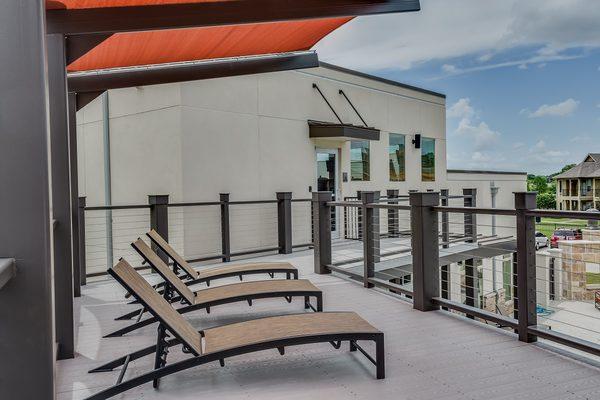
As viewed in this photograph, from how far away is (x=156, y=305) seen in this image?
3.61m

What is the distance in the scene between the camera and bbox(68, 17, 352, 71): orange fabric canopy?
5.83m

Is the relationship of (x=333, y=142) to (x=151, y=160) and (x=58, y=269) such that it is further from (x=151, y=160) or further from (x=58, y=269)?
(x=58, y=269)

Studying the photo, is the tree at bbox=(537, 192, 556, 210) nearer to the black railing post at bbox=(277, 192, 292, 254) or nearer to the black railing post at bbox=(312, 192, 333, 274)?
the black railing post at bbox=(277, 192, 292, 254)

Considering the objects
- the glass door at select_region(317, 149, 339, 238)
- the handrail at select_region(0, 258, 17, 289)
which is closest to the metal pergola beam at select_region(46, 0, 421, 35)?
the handrail at select_region(0, 258, 17, 289)

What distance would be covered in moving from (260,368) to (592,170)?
62.3 meters

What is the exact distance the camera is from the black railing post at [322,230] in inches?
315

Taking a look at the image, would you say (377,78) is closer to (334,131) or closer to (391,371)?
(334,131)

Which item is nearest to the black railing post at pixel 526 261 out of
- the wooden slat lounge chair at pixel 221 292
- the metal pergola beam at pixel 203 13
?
the wooden slat lounge chair at pixel 221 292

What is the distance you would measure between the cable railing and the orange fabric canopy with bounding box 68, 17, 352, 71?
3.10 metres

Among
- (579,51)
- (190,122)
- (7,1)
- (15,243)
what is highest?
(579,51)

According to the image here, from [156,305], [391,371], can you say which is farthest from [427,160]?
[156,305]

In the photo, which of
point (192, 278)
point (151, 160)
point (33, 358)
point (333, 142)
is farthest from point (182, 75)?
point (333, 142)

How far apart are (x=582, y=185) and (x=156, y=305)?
6291cm

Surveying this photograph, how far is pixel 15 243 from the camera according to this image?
190 centimetres
